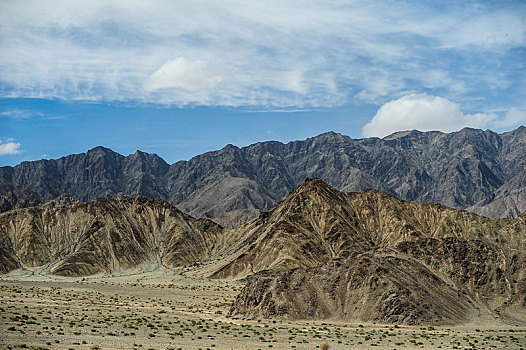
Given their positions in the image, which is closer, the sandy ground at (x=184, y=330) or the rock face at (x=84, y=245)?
the sandy ground at (x=184, y=330)

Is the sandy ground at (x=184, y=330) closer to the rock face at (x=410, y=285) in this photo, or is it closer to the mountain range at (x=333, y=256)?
the rock face at (x=410, y=285)

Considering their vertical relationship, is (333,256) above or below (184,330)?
above

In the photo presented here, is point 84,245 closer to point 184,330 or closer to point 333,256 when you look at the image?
point 333,256

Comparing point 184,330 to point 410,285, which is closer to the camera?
point 184,330

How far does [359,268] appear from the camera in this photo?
81562mm

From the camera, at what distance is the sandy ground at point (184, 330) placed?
51853mm

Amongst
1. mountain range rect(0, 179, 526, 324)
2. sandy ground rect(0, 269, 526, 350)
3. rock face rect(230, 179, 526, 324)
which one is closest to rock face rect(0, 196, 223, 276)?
mountain range rect(0, 179, 526, 324)

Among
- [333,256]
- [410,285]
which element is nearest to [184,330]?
[410,285]

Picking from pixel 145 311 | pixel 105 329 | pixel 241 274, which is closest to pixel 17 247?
pixel 241 274

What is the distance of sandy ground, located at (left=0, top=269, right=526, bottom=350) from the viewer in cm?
5185

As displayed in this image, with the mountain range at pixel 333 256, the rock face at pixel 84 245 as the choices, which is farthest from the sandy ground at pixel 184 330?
the rock face at pixel 84 245

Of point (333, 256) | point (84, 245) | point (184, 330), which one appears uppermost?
point (84, 245)

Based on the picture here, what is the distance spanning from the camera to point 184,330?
209ft

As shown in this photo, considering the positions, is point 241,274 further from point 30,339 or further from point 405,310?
point 30,339
